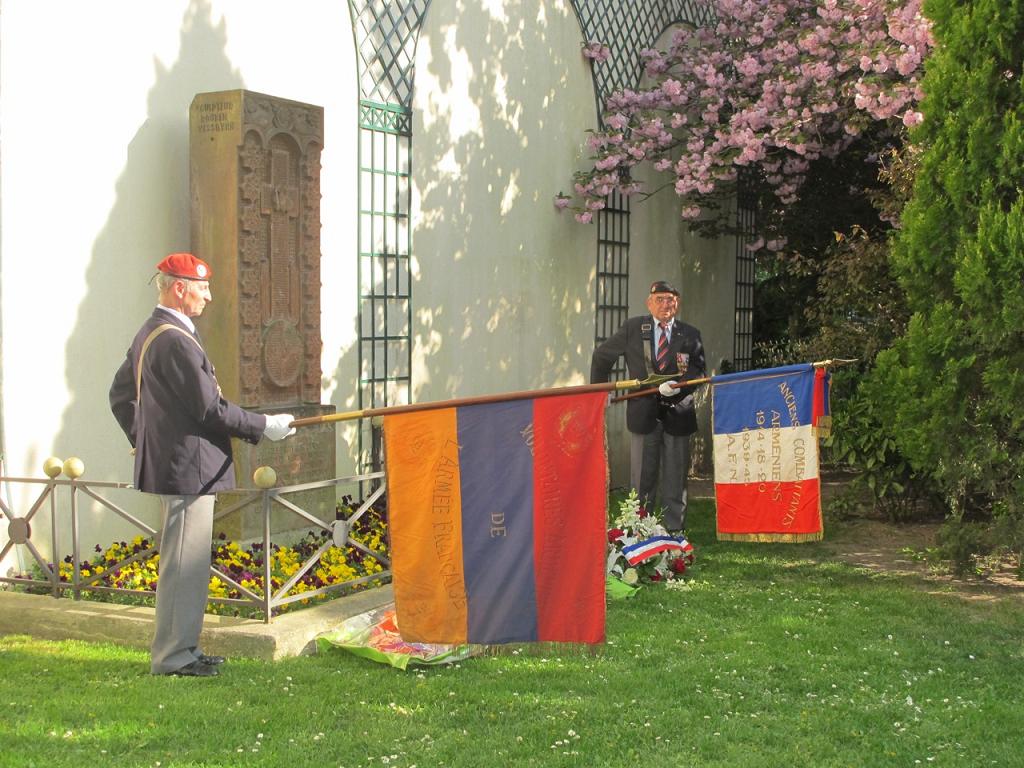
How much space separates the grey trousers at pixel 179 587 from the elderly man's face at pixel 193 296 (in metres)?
0.82

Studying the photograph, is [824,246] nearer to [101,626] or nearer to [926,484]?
[926,484]

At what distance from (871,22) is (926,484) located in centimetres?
361

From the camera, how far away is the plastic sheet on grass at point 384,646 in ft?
17.9

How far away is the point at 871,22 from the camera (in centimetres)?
945

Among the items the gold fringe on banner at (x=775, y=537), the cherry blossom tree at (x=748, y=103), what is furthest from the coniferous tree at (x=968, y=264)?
the cherry blossom tree at (x=748, y=103)

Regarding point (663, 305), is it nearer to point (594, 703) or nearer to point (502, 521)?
point (502, 521)

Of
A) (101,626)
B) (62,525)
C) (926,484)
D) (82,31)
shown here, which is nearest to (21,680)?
(101,626)

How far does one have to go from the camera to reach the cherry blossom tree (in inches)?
376

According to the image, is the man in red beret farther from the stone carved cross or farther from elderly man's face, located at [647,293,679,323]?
elderly man's face, located at [647,293,679,323]

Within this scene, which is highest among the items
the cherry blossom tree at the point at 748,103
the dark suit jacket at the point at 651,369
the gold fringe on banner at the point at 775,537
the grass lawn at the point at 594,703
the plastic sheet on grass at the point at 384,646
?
the cherry blossom tree at the point at 748,103

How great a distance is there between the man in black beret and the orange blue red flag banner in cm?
343

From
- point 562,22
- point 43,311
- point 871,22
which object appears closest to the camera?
point 43,311

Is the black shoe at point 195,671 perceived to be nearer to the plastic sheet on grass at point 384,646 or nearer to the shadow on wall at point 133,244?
the plastic sheet on grass at point 384,646

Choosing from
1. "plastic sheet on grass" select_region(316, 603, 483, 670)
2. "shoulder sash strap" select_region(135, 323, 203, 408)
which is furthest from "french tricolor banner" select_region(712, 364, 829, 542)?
"shoulder sash strap" select_region(135, 323, 203, 408)
